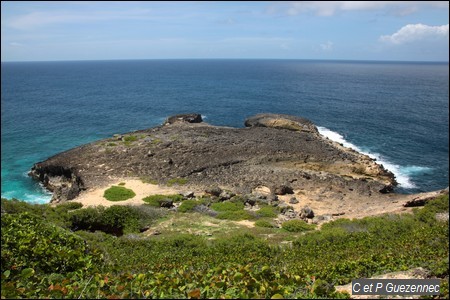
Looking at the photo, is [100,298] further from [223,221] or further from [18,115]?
[18,115]

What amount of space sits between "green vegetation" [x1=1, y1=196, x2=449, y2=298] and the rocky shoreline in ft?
36.5

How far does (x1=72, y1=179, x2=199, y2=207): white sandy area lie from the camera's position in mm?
38641

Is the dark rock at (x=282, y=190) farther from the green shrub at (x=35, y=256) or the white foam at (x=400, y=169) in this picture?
the green shrub at (x=35, y=256)

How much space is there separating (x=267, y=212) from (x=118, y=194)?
17409mm

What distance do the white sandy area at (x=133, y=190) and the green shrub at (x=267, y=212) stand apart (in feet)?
36.5

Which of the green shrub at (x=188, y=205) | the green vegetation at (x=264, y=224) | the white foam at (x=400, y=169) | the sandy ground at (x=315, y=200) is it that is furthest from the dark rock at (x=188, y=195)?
the white foam at (x=400, y=169)

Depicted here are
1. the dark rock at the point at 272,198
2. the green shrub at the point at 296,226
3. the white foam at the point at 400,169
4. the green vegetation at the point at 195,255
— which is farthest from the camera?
the white foam at the point at 400,169

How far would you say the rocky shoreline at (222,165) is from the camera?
149ft

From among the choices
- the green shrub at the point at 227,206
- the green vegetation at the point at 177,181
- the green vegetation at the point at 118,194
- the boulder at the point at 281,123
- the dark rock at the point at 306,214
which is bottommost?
the dark rock at the point at 306,214

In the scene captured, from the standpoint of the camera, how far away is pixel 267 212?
35.8 m

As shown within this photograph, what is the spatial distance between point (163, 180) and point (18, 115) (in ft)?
217

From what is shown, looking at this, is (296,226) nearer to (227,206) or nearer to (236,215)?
(236,215)

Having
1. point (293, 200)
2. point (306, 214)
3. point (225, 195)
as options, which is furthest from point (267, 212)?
point (225, 195)

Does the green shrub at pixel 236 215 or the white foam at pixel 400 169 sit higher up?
the white foam at pixel 400 169
